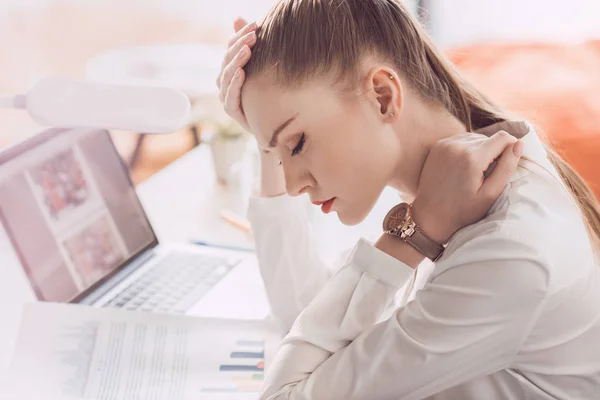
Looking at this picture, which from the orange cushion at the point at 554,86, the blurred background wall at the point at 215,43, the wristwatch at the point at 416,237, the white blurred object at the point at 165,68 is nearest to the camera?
the wristwatch at the point at 416,237

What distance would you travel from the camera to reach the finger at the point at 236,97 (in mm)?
854

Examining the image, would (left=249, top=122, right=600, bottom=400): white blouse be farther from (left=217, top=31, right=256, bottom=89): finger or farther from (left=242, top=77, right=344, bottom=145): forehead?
(left=217, top=31, right=256, bottom=89): finger

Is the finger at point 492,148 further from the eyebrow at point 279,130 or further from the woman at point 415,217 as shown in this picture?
the eyebrow at point 279,130

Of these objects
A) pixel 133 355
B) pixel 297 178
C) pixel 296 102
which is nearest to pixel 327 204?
pixel 297 178

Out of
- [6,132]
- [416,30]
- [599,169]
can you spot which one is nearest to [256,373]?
[416,30]

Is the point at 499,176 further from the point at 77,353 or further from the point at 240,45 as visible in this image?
the point at 77,353

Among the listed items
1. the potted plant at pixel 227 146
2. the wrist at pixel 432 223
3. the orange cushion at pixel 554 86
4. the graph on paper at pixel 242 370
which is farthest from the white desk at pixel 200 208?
the wrist at pixel 432 223

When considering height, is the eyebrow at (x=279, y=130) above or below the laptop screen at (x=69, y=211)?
above

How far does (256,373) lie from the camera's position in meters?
1.03

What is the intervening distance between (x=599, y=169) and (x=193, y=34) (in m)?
1.12

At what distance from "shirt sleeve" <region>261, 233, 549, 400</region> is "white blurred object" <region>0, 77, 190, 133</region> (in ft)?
0.94

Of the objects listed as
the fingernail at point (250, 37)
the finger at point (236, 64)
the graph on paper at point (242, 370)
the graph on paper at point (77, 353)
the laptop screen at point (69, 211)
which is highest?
the fingernail at point (250, 37)

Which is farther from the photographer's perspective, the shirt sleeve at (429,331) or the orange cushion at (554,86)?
the orange cushion at (554,86)

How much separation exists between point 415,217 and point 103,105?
0.38 metres
